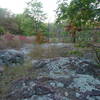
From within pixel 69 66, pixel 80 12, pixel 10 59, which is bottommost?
pixel 10 59

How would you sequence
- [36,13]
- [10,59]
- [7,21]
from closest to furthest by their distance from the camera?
[10,59] < [7,21] < [36,13]

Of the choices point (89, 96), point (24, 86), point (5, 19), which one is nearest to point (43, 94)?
point (24, 86)

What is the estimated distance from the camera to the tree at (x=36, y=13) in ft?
75.4

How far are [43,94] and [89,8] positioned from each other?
2.17 meters

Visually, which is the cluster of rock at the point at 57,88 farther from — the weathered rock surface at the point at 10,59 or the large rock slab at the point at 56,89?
the weathered rock surface at the point at 10,59

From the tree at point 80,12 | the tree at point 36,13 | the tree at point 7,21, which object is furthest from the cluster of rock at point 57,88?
the tree at point 36,13

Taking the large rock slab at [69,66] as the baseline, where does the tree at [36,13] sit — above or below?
above

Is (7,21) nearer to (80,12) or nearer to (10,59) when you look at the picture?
(10,59)

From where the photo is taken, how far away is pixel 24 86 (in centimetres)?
329

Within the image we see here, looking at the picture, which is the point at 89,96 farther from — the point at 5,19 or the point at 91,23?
the point at 5,19

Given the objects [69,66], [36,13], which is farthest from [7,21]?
[69,66]

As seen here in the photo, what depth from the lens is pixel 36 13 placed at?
23234 mm

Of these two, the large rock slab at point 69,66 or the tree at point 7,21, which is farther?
the tree at point 7,21

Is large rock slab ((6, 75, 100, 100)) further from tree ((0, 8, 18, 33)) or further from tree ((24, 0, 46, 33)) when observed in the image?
tree ((24, 0, 46, 33))
